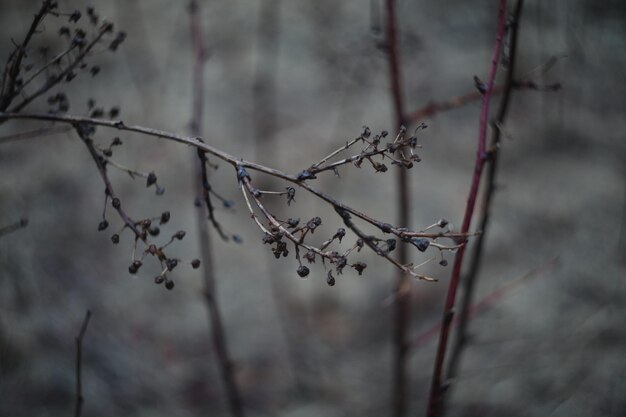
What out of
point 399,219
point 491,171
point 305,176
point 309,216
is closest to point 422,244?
point 305,176

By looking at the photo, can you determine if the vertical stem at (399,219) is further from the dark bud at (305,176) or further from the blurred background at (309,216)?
the dark bud at (305,176)

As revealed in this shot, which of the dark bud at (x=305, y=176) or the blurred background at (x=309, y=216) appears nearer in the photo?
the dark bud at (x=305, y=176)

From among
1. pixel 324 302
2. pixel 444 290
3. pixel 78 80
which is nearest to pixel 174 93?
pixel 78 80

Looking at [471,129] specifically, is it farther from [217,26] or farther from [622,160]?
[217,26]

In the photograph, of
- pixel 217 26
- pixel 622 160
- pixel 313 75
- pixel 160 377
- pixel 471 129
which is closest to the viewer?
pixel 160 377

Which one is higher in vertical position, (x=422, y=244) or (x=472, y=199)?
(x=472, y=199)

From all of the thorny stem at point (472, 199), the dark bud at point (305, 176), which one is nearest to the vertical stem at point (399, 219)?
the thorny stem at point (472, 199)

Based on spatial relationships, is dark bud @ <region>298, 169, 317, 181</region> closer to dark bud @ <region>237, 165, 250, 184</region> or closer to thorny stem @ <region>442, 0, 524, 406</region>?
dark bud @ <region>237, 165, 250, 184</region>

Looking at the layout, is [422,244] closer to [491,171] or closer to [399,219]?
[491,171]
